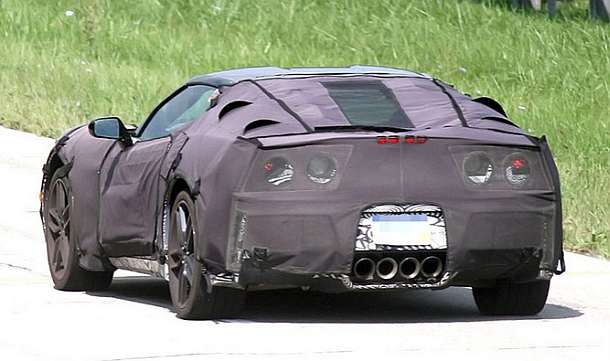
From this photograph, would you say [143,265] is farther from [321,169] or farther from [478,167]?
[478,167]

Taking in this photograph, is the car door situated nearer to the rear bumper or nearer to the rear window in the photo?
the rear window

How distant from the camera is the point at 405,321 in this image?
9602 millimetres

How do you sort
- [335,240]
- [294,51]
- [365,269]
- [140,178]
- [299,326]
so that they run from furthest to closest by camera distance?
[294,51] < [140,178] < [299,326] < [365,269] < [335,240]

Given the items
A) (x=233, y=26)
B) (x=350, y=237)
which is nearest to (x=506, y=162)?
(x=350, y=237)

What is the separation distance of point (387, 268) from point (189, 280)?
42.3 inches

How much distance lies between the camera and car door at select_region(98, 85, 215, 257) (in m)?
10.0

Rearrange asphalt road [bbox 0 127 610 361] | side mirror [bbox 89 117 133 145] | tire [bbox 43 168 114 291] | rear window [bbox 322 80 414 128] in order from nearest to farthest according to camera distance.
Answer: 1. asphalt road [bbox 0 127 610 361]
2. rear window [bbox 322 80 414 128]
3. side mirror [bbox 89 117 133 145]
4. tire [bbox 43 168 114 291]

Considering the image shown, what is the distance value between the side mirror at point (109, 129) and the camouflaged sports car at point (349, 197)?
1.57 feet

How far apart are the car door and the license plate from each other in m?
1.38

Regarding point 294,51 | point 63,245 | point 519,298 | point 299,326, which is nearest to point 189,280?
point 299,326

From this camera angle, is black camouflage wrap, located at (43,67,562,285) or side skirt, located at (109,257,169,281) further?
side skirt, located at (109,257,169,281)

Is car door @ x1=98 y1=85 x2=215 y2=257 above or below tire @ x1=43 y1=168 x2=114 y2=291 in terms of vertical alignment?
above

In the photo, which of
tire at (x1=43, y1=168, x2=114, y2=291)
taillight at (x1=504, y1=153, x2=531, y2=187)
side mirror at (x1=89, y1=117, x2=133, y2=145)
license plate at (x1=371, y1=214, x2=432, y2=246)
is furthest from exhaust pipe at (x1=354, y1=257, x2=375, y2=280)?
tire at (x1=43, y1=168, x2=114, y2=291)

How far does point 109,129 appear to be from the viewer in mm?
10453
